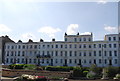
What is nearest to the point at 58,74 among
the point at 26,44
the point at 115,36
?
the point at 115,36

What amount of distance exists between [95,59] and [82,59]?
3672 mm

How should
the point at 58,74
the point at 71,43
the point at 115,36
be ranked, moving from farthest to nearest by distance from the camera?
1. the point at 71,43
2. the point at 115,36
3. the point at 58,74

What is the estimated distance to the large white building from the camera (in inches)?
1782

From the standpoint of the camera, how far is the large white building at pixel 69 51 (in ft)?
149

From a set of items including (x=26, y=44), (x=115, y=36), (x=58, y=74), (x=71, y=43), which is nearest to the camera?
(x=58, y=74)

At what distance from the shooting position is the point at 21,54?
52.7 metres

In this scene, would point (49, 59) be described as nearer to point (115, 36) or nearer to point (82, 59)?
point (82, 59)

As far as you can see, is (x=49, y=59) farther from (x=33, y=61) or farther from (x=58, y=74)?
(x=58, y=74)

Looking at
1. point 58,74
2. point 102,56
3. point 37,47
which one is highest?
point 37,47

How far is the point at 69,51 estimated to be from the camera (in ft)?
160

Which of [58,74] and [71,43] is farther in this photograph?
[71,43]

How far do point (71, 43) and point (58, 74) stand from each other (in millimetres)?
22462

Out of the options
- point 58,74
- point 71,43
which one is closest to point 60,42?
point 71,43

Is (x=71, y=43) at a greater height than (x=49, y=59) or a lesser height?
greater
